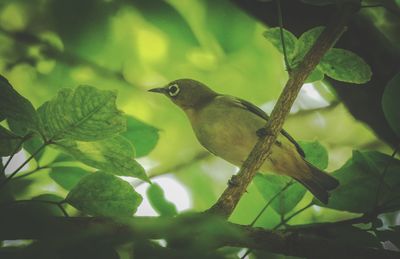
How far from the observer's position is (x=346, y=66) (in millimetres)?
942

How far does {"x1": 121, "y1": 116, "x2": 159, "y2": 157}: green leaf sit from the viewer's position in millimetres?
1024

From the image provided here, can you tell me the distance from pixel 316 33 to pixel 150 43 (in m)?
1.02

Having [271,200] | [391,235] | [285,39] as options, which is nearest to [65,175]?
[271,200]

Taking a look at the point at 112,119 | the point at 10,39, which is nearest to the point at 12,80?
the point at 10,39

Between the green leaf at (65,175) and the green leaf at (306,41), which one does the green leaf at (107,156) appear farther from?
the green leaf at (306,41)

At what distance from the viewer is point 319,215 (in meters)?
1.62

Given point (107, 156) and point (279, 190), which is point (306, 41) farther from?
point (107, 156)

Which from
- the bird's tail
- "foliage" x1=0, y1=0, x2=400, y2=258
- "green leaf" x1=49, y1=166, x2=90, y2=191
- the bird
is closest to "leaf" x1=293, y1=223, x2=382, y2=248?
"foliage" x1=0, y1=0, x2=400, y2=258

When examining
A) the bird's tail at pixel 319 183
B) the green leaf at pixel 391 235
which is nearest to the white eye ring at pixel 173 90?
the bird's tail at pixel 319 183

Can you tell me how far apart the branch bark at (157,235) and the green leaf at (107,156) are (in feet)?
0.36

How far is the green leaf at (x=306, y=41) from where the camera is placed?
37.4 inches

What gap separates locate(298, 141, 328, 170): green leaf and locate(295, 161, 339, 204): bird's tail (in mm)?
28

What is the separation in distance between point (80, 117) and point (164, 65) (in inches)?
46.1

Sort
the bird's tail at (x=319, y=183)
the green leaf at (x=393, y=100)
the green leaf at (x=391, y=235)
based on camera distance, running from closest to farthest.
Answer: the green leaf at (x=391, y=235), the green leaf at (x=393, y=100), the bird's tail at (x=319, y=183)
